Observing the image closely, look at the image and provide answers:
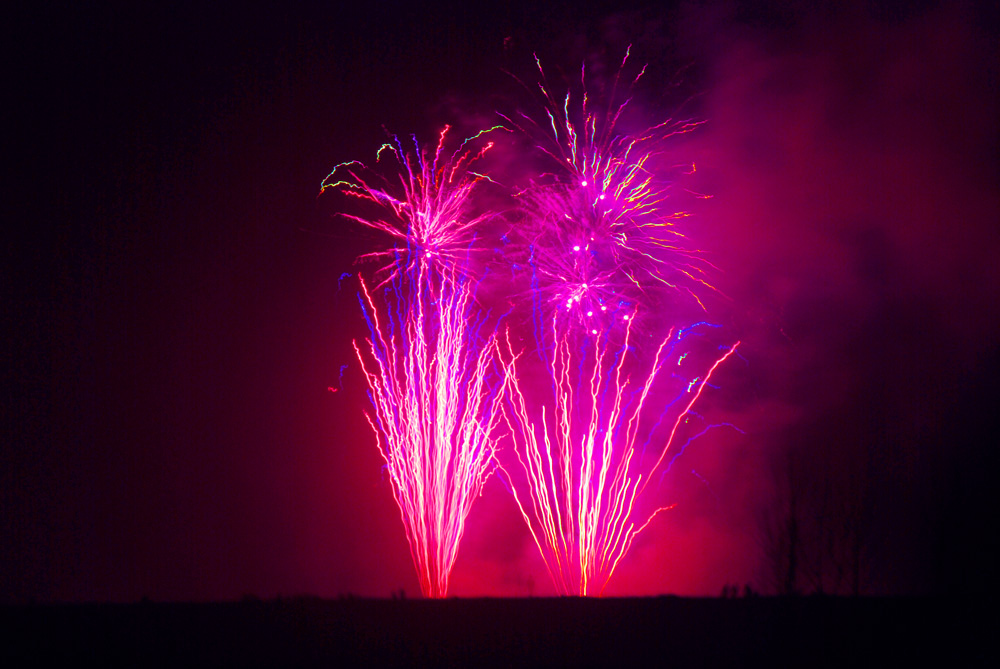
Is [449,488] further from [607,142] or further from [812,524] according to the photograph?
[812,524]

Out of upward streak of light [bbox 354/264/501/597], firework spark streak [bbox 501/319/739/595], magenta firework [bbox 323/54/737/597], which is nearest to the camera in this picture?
upward streak of light [bbox 354/264/501/597]

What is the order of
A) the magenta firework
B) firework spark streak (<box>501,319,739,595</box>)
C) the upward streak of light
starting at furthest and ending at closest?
1. firework spark streak (<box>501,319,739,595</box>)
2. the magenta firework
3. the upward streak of light

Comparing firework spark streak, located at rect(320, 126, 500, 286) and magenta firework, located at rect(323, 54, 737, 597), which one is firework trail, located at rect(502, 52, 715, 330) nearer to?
magenta firework, located at rect(323, 54, 737, 597)

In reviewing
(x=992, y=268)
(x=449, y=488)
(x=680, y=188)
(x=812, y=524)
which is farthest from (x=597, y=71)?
(x=812, y=524)

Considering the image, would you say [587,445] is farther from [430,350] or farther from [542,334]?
[430,350]

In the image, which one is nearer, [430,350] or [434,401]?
[434,401]

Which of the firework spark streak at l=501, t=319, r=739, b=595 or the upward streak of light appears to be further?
the firework spark streak at l=501, t=319, r=739, b=595

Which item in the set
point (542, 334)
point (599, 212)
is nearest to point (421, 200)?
point (599, 212)

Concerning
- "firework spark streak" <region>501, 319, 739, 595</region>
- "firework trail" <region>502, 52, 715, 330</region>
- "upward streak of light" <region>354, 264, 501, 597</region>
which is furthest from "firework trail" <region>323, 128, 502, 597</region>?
"firework trail" <region>502, 52, 715, 330</region>
